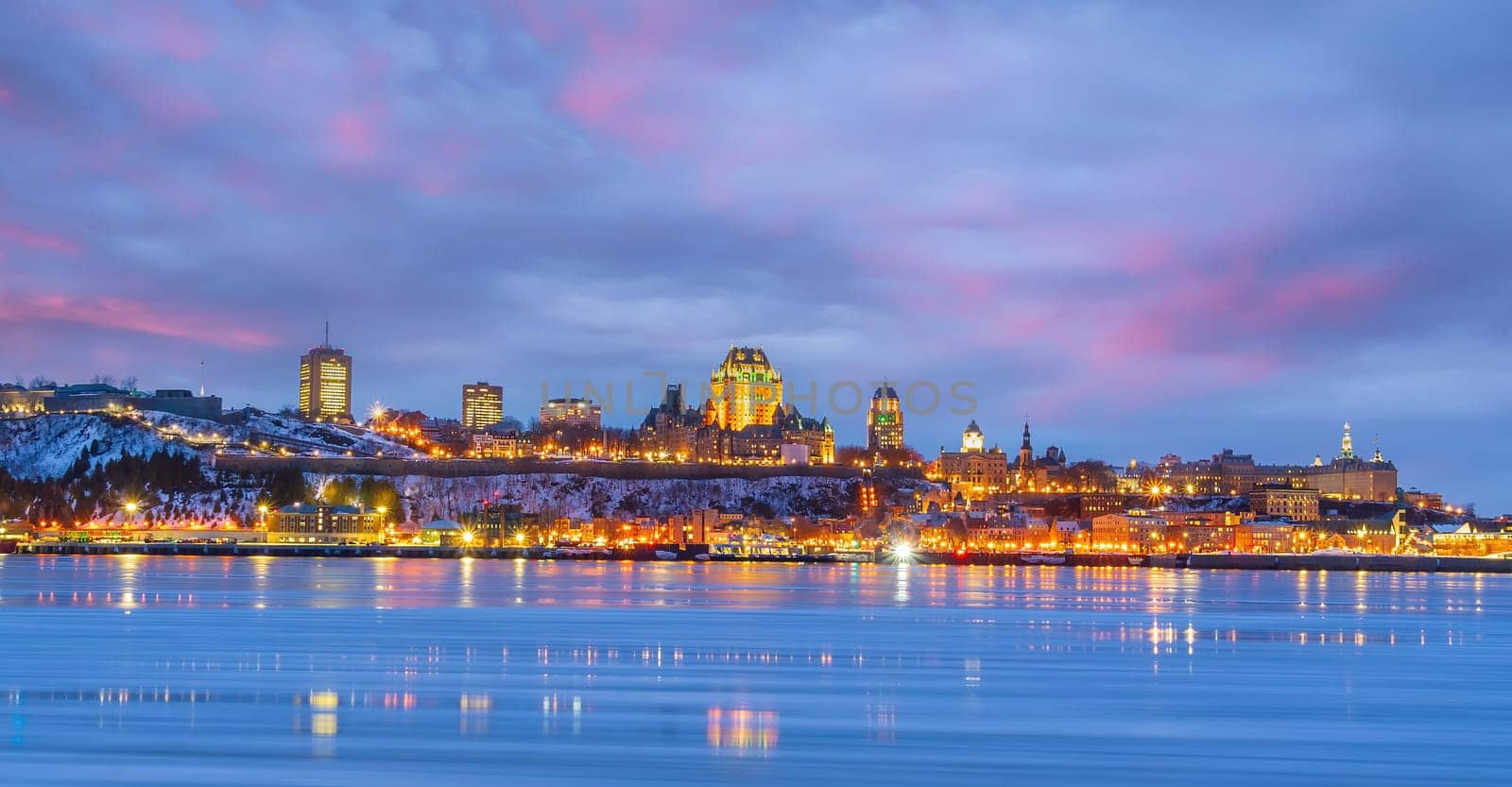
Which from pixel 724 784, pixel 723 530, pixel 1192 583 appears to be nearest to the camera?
pixel 724 784

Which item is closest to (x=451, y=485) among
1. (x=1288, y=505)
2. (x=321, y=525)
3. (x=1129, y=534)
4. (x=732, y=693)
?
(x=321, y=525)

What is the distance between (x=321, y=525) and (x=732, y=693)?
126 metres

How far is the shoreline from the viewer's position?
12050 cm

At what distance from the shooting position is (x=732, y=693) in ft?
75.7

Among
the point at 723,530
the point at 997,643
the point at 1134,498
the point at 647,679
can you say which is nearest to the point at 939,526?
the point at 723,530

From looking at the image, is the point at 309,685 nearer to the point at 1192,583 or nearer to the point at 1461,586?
the point at 1192,583

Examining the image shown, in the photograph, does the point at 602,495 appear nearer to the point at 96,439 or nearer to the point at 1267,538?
the point at 96,439

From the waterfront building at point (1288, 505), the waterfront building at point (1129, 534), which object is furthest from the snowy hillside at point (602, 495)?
the waterfront building at point (1288, 505)

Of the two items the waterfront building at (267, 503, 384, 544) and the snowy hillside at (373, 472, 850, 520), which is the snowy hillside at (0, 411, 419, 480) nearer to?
the snowy hillside at (373, 472, 850, 520)

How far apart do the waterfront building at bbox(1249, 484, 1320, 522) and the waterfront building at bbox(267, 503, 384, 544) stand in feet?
303

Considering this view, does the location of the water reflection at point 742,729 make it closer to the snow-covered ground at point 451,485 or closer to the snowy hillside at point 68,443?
the snow-covered ground at point 451,485

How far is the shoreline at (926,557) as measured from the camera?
120500 millimetres

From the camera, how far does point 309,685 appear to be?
23406 mm

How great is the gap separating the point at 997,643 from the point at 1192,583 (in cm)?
4732
